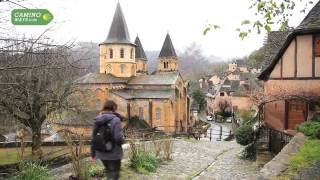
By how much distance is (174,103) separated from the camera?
199ft

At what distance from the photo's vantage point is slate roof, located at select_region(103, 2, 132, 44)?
2589 inches

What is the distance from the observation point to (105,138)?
750cm

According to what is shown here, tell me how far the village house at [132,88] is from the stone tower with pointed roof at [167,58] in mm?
10052

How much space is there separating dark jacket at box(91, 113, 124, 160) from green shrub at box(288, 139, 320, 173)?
4069 mm

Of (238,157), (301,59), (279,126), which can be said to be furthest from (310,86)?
(238,157)

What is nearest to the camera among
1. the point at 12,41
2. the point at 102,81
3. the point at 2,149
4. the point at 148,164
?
the point at 12,41

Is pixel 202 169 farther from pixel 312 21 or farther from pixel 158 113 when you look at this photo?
pixel 158 113

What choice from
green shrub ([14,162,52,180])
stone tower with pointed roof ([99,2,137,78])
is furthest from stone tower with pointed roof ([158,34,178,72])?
green shrub ([14,162,52,180])

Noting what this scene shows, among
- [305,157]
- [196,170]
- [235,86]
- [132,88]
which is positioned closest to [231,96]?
[235,86]

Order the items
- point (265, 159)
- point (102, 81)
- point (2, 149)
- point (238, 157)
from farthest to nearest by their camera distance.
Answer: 1. point (102, 81)
2. point (2, 149)
3. point (238, 157)
4. point (265, 159)

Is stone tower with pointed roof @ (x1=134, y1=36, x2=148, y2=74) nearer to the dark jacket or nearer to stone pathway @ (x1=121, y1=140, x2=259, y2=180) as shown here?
stone pathway @ (x1=121, y1=140, x2=259, y2=180)

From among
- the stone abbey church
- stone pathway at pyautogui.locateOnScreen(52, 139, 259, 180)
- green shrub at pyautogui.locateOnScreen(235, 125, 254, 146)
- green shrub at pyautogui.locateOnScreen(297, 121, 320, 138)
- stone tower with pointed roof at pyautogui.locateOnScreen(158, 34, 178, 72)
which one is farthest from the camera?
stone tower with pointed roof at pyautogui.locateOnScreen(158, 34, 178, 72)

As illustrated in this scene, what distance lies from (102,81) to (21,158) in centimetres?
4947

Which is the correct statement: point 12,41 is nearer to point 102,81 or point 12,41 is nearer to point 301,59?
point 301,59
